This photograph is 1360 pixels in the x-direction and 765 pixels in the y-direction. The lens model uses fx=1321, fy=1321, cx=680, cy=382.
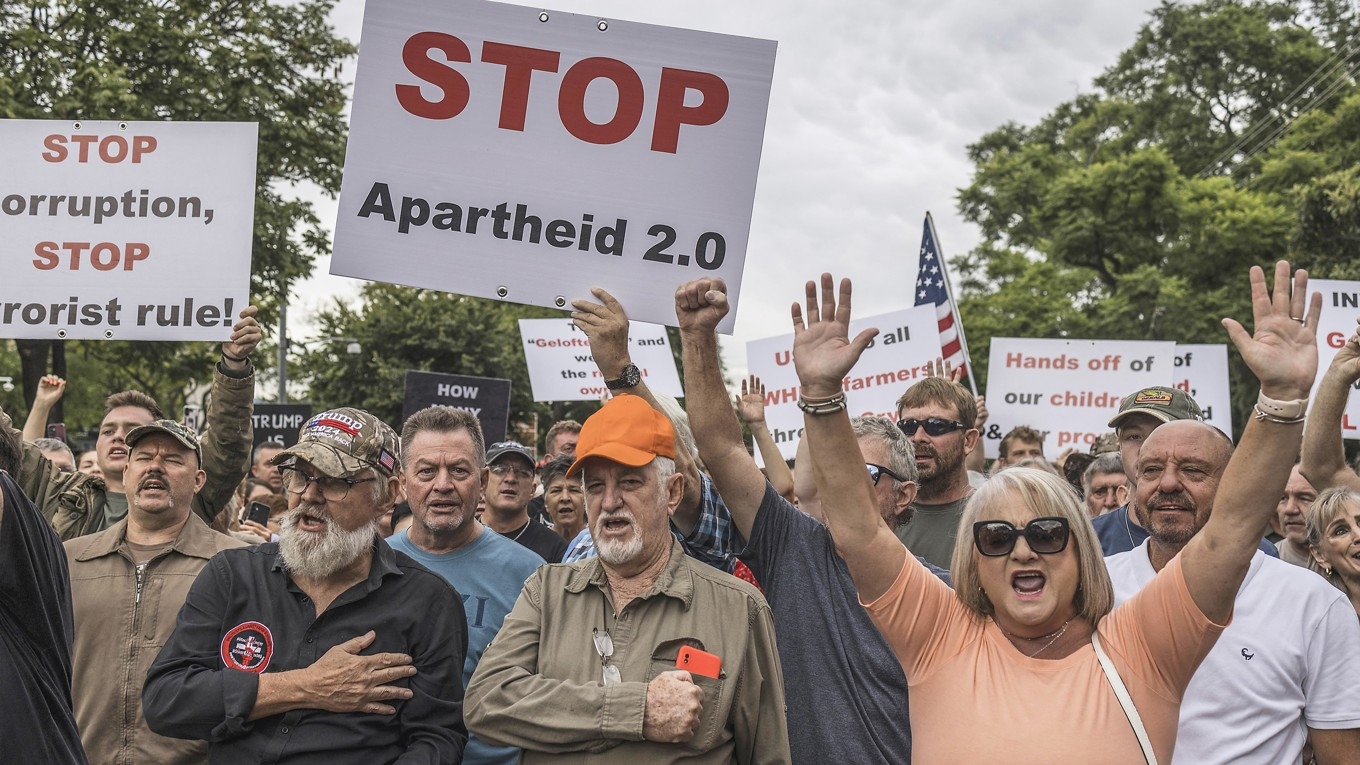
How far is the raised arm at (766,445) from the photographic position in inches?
224

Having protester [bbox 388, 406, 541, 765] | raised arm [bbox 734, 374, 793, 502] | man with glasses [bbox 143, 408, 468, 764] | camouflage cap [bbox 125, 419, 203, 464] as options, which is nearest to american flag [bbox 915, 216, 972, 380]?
raised arm [bbox 734, 374, 793, 502]

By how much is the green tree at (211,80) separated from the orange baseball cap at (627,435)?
1939 cm

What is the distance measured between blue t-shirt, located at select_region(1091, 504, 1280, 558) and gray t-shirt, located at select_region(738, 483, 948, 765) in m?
1.67

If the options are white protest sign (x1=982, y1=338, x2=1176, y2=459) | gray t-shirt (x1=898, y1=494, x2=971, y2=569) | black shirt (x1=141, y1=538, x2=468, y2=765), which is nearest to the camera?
black shirt (x1=141, y1=538, x2=468, y2=765)

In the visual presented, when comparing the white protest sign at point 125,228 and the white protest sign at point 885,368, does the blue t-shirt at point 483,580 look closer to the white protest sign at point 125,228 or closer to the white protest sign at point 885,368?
the white protest sign at point 125,228

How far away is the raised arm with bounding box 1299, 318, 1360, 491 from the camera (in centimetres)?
469

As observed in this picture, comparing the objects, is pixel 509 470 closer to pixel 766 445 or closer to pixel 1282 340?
pixel 766 445

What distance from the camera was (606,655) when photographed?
3.58 m

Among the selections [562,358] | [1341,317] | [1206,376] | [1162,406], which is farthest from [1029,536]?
[562,358]

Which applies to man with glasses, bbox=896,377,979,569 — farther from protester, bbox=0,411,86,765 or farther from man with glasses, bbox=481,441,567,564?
protester, bbox=0,411,86,765

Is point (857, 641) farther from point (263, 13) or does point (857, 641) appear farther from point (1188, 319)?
point (1188, 319)

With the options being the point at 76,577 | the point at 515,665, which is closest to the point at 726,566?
the point at 515,665

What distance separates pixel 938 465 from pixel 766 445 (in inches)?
35.5

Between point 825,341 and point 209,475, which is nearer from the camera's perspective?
point 825,341
